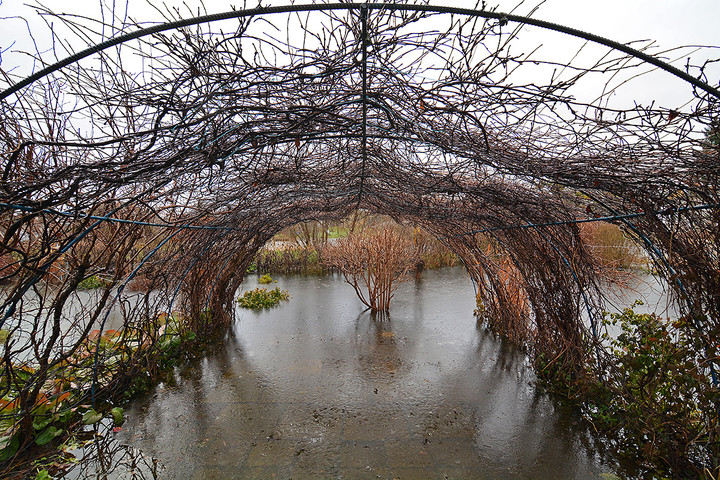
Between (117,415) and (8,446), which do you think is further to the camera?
(117,415)

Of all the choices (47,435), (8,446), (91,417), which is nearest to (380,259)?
(91,417)

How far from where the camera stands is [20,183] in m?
1.73

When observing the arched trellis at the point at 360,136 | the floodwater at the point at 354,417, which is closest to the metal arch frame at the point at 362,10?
the arched trellis at the point at 360,136

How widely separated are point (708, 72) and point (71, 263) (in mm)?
4463

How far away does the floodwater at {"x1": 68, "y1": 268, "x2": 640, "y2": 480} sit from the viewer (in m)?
3.00

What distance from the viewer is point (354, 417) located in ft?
12.4

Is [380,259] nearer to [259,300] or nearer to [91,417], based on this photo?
[259,300]

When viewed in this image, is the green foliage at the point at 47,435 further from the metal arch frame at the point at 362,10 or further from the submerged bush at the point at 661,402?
the submerged bush at the point at 661,402

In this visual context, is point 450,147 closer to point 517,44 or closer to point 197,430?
point 517,44

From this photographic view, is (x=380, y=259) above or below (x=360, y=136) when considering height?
below

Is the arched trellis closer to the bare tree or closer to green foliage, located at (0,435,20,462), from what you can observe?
green foliage, located at (0,435,20,462)

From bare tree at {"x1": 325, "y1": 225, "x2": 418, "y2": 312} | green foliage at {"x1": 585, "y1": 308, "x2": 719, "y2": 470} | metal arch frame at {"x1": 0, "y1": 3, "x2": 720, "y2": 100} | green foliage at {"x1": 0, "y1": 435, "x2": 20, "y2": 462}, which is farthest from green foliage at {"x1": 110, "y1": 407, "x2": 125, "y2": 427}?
bare tree at {"x1": 325, "y1": 225, "x2": 418, "y2": 312}

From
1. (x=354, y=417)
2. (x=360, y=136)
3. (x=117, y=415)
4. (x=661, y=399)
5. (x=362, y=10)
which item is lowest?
(x=354, y=417)

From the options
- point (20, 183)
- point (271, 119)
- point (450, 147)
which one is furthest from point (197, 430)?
point (450, 147)
